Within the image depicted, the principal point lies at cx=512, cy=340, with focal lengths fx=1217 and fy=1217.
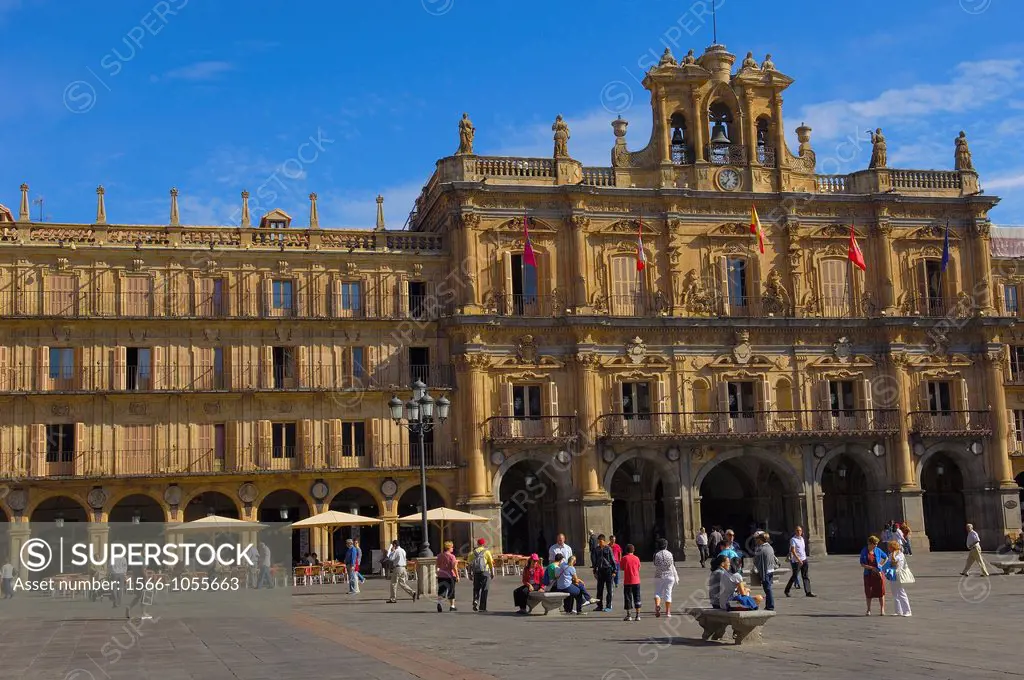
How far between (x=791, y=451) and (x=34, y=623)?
32682 mm

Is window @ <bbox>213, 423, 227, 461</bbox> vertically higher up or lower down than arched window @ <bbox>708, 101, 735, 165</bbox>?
lower down

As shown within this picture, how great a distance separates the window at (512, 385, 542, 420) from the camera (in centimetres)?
4928

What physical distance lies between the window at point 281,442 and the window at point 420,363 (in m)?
5.36

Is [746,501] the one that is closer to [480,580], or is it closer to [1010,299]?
[1010,299]

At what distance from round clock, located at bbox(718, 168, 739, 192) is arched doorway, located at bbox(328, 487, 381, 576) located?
19948 mm

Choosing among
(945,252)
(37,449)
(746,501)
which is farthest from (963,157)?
(37,449)

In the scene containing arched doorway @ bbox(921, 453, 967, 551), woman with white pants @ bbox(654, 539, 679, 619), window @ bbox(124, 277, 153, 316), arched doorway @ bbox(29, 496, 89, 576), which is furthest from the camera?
arched doorway @ bbox(921, 453, 967, 551)

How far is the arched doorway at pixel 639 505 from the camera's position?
52469mm

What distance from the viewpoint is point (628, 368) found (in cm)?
4997

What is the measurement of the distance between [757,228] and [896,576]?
27.8 meters

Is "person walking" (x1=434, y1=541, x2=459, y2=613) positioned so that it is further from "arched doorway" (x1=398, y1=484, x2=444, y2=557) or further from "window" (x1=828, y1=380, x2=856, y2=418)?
"window" (x1=828, y1=380, x2=856, y2=418)

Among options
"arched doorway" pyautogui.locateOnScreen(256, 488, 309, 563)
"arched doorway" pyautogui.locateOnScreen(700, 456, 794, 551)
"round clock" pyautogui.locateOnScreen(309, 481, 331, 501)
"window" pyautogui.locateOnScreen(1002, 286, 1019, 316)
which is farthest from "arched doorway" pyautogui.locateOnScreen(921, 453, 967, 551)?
"arched doorway" pyautogui.locateOnScreen(256, 488, 309, 563)

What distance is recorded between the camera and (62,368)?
1799 inches

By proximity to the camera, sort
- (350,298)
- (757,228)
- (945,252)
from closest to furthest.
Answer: (350,298)
(757,228)
(945,252)
